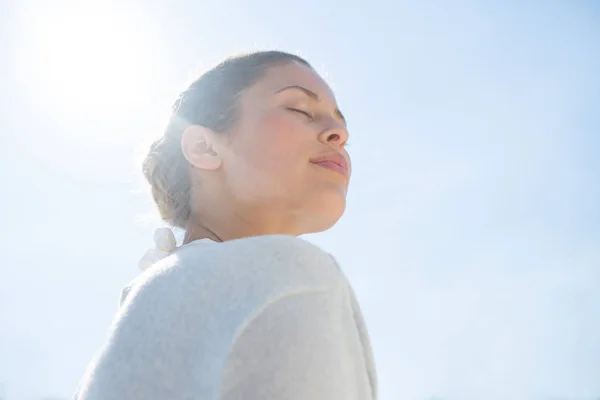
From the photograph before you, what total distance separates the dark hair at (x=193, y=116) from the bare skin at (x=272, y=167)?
0.07 m

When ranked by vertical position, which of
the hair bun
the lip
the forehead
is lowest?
the hair bun

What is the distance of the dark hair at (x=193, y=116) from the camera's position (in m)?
2.62

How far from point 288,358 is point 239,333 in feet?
0.41

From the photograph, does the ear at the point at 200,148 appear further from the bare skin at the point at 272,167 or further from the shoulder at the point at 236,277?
the shoulder at the point at 236,277


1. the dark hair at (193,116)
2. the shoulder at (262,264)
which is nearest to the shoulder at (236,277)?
the shoulder at (262,264)

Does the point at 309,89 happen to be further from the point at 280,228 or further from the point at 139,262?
the point at 139,262

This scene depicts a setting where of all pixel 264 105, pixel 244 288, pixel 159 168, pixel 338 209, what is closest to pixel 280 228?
pixel 338 209

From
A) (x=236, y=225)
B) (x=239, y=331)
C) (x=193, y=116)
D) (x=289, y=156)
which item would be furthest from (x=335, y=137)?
(x=239, y=331)

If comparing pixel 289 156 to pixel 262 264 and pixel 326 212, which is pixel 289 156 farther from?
pixel 262 264

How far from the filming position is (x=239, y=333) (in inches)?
55.1

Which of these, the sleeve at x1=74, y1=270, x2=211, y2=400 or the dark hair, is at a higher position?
the dark hair

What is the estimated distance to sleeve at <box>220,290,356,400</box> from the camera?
1.36 meters

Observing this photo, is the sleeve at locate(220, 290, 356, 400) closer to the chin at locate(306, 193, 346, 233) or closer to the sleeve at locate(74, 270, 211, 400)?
the sleeve at locate(74, 270, 211, 400)

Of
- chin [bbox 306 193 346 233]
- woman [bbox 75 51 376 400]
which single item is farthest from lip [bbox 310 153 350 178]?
woman [bbox 75 51 376 400]
